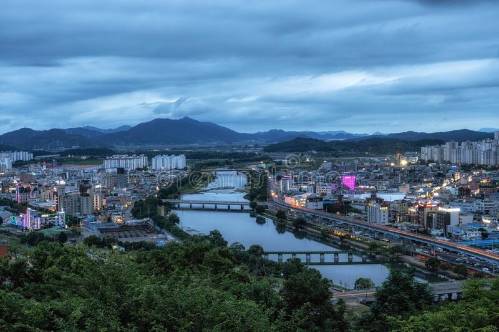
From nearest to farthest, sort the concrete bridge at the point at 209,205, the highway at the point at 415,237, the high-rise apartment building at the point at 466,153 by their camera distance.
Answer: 1. the highway at the point at 415,237
2. the concrete bridge at the point at 209,205
3. the high-rise apartment building at the point at 466,153

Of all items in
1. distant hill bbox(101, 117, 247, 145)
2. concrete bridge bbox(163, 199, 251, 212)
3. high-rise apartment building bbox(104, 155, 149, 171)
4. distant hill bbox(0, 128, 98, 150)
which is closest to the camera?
concrete bridge bbox(163, 199, 251, 212)

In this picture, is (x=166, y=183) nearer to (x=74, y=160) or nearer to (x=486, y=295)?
(x=74, y=160)

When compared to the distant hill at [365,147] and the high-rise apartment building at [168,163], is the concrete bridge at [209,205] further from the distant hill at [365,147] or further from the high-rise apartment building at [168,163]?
the distant hill at [365,147]

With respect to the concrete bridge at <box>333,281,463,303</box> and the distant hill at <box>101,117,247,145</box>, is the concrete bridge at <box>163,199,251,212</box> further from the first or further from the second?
the distant hill at <box>101,117,247,145</box>

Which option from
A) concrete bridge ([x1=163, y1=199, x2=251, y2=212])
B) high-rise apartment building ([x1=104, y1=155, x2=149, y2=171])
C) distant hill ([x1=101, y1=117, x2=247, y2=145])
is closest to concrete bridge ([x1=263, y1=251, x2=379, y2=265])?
concrete bridge ([x1=163, y1=199, x2=251, y2=212])

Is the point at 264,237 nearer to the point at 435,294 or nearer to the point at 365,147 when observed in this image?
the point at 435,294

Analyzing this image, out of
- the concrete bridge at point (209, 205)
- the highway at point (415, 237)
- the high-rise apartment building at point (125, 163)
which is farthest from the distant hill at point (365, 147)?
the highway at point (415, 237)

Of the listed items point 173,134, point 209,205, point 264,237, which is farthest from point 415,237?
point 173,134
